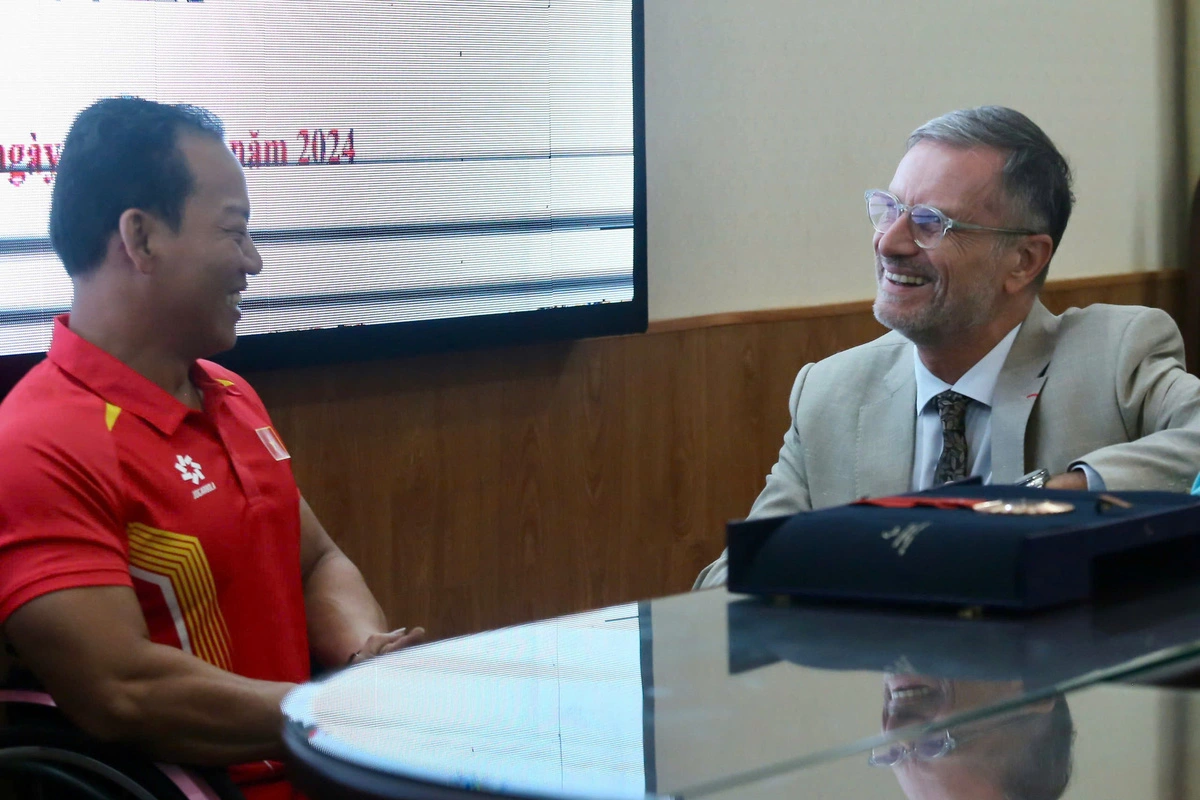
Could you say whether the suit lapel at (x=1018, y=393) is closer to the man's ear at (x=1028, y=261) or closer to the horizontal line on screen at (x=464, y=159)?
the man's ear at (x=1028, y=261)

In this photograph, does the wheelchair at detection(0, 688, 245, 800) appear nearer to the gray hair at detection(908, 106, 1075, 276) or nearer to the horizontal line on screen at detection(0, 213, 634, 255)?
the horizontal line on screen at detection(0, 213, 634, 255)

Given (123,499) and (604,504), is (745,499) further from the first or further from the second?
(123,499)

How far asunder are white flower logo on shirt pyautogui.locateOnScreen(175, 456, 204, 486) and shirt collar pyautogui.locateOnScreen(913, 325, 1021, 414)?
3.47ft

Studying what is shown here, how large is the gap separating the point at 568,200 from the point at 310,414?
2.34 feet

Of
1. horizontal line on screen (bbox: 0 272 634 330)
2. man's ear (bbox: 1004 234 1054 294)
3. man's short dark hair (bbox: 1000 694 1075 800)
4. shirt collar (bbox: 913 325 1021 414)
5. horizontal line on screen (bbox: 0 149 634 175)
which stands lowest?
man's short dark hair (bbox: 1000 694 1075 800)

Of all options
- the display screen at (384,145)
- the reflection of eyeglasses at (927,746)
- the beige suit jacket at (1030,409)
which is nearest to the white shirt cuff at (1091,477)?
the beige suit jacket at (1030,409)

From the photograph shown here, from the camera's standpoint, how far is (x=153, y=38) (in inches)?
88.7

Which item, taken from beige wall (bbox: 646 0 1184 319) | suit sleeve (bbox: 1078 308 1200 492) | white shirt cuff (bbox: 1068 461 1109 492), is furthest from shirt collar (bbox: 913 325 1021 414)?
beige wall (bbox: 646 0 1184 319)

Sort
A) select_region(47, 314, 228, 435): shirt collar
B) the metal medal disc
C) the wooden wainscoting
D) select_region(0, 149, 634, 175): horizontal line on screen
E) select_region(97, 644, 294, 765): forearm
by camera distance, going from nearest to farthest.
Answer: the metal medal disc
select_region(97, 644, 294, 765): forearm
select_region(47, 314, 228, 435): shirt collar
select_region(0, 149, 634, 175): horizontal line on screen
the wooden wainscoting

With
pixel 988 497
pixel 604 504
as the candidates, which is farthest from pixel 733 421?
pixel 988 497

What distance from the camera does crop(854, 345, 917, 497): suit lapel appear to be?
2051 mm

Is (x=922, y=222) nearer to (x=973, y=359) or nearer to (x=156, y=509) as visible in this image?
(x=973, y=359)

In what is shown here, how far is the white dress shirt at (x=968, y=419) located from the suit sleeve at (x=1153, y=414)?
15cm

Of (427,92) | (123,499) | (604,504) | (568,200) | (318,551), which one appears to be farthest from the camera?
(604,504)
